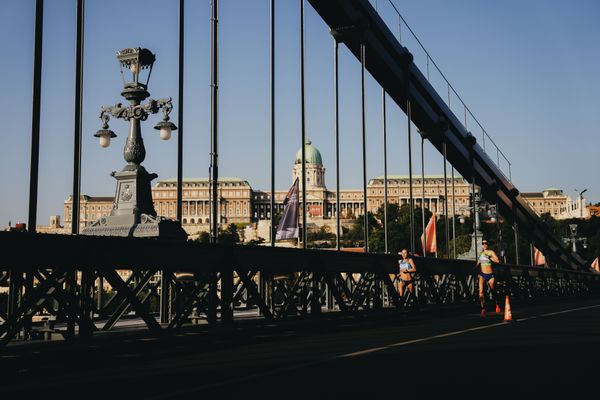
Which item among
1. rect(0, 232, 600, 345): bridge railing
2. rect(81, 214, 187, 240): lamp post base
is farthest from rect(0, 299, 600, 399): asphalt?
rect(81, 214, 187, 240): lamp post base

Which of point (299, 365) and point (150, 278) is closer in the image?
point (299, 365)

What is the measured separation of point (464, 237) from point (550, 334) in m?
105

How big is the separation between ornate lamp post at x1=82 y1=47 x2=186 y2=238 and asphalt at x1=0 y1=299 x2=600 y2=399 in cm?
206

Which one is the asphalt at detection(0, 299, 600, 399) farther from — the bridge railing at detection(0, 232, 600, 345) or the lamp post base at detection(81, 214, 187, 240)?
the lamp post base at detection(81, 214, 187, 240)

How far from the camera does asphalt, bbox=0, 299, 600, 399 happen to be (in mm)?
5828

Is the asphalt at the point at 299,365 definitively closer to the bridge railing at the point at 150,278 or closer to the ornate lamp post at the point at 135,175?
the bridge railing at the point at 150,278

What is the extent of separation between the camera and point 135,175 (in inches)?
495

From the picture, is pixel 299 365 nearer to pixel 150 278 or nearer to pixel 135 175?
pixel 150 278

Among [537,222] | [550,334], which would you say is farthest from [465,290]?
[537,222]

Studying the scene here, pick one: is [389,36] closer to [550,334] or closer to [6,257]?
[550,334]

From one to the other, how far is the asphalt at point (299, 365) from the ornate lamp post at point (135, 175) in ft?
6.76

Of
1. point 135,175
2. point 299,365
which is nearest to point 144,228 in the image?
point 135,175

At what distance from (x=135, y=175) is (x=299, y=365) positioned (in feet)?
20.2

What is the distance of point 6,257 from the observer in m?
7.29
